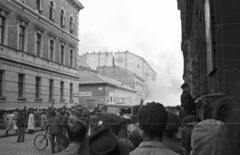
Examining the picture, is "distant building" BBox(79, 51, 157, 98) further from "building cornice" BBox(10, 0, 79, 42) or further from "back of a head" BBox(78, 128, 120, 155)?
"building cornice" BBox(10, 0, 79, 42)

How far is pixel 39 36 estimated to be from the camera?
3.55 meters

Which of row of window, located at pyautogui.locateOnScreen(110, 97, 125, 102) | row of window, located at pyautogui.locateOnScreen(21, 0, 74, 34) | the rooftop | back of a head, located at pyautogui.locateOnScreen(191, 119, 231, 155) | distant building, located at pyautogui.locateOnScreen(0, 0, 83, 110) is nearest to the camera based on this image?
back of a head, located at pyautogui.locateOnScreen(191, 119, 231, 155)

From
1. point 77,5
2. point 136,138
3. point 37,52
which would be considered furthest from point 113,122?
point 37,52

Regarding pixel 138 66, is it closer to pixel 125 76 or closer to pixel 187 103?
pixel 125 76

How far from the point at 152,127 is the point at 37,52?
2.59 m

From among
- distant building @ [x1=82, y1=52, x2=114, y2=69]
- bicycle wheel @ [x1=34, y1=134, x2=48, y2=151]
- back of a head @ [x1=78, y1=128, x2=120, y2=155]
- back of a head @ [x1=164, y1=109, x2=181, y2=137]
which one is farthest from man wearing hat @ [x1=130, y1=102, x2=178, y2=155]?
bicycle wheel @ [x1=34, y1=134, x2=48, y2=151]

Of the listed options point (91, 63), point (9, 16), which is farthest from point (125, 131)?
point (9, 16)

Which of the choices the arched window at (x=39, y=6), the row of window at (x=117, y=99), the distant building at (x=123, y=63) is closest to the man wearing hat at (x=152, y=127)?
the distant building at (x=123, y=63)

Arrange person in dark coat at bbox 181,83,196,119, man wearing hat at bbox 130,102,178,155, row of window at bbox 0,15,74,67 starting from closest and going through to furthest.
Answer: man wearing hat at bbox 130,102,178,155, person in dark coat at bbox 181,83,196,119, row of window at bbox 0,15,74,67

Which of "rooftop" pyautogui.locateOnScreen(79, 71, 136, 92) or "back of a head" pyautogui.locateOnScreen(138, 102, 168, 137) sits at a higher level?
"rooftop" pyautogui.locateOnScreen(79, 71, 136, 92)

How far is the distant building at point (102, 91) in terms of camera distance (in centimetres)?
272

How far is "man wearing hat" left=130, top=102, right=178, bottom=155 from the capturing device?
142cm

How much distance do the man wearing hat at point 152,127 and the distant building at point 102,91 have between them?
3.98ft

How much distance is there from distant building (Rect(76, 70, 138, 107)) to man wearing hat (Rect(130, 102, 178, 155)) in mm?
1214
